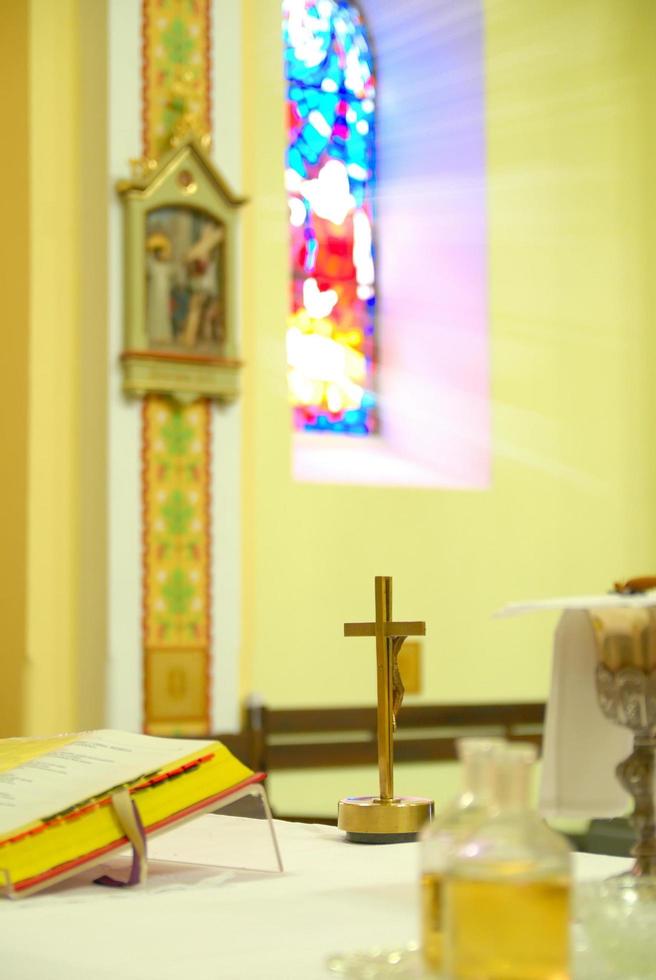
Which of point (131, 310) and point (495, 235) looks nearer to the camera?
point (131, 310)

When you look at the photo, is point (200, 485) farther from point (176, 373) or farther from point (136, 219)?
point (136, 219)

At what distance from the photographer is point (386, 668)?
7.29 feet

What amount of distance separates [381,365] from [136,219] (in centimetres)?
222

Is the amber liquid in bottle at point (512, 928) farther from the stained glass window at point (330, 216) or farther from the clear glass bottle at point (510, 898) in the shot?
the stained glass window at point (330, 216)

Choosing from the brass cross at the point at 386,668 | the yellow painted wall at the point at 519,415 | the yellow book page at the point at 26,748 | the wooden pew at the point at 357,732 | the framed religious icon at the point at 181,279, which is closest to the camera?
the yellow book page at the point at 26,748

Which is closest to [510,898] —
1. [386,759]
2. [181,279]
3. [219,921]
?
[219,921]

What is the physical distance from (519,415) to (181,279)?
2.63 metres

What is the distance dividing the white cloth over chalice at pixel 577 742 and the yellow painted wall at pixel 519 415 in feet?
20.9

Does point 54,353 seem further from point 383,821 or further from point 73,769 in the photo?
point 73,769

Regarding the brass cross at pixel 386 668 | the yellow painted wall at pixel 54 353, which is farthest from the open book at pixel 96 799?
the yellow painted wall at pixel 54 353

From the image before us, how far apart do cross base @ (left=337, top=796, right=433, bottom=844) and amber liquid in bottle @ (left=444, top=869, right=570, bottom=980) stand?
1237 mm

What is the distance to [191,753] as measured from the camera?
6.30 ft

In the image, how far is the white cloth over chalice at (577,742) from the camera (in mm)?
1448

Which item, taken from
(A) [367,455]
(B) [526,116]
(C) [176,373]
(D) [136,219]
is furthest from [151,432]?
(B) [526,116]
